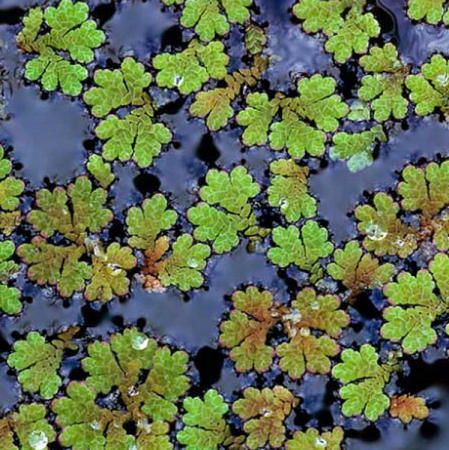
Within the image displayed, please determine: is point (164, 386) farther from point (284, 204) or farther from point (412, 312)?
point (412, 312)

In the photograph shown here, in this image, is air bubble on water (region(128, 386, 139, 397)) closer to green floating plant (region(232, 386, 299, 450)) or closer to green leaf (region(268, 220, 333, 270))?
green floating plant (region(232, 386, 299, 450))

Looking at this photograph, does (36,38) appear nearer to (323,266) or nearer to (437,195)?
(323,266)

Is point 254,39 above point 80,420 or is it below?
above

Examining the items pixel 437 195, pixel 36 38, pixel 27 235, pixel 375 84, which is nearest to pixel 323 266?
pixel 437 195

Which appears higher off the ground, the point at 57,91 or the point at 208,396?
the point at 57,91

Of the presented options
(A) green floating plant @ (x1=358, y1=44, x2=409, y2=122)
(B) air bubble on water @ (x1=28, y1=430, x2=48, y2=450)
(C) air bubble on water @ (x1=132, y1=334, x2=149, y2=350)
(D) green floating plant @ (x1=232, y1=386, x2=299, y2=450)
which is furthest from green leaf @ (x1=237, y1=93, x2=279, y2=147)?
(B) air bubble on water @ (x1=28, y1=430, x2=48, y2=450)

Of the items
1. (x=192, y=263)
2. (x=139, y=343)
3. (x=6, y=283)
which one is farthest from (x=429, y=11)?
(x=6, y=283)
